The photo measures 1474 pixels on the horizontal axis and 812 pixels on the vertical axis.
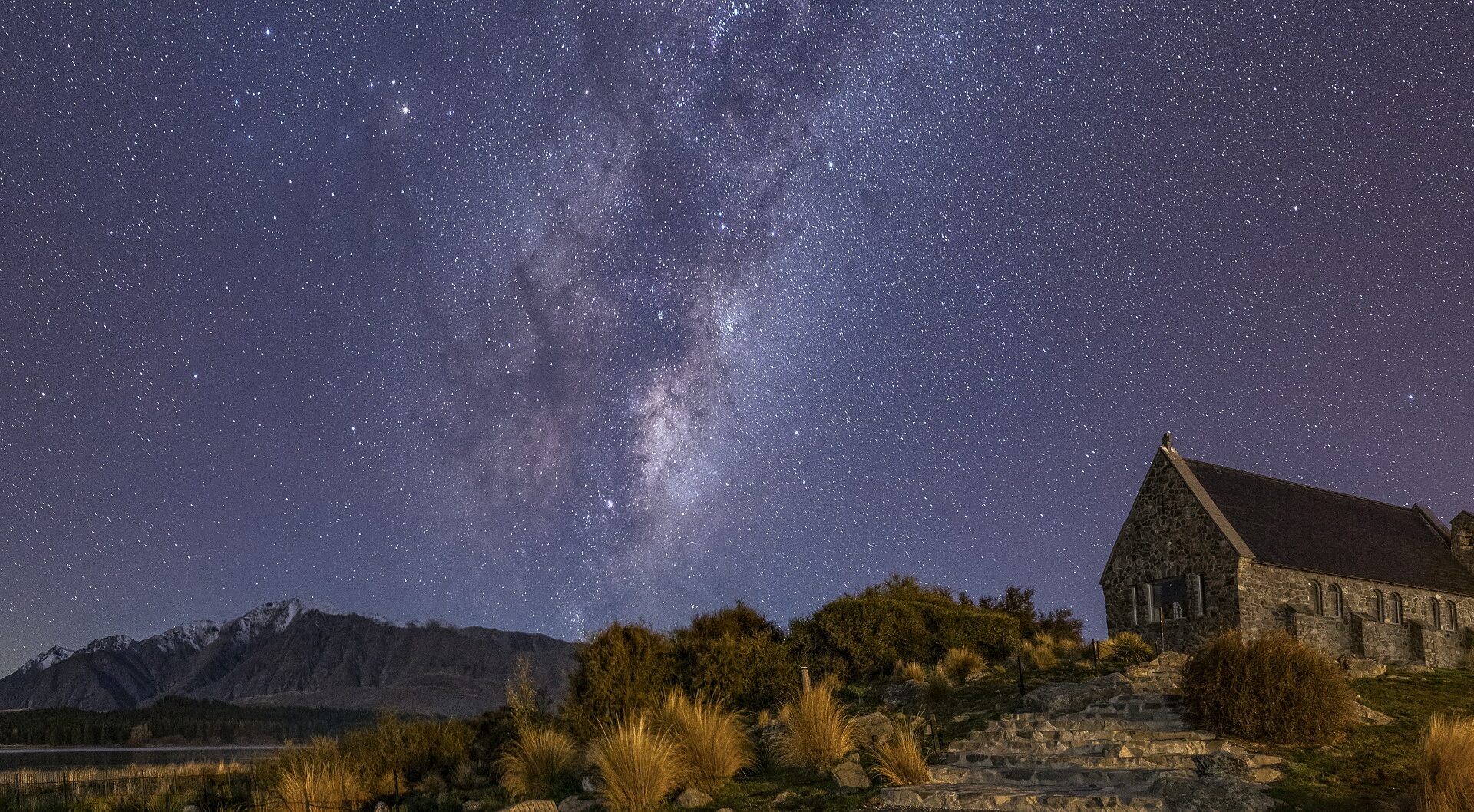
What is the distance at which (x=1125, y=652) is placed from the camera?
2292cm

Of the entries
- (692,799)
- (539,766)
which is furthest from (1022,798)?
(539,766)

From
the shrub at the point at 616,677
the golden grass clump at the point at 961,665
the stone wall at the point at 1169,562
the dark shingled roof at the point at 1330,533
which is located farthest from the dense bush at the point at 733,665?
the dark shingled roof at the point at 1330,533

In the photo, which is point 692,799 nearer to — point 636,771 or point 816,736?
point 636,771

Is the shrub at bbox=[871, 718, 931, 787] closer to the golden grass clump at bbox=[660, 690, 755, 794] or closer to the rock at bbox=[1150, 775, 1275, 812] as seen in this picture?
the golden grass clump at bbox=[660, 690, 755, 794]

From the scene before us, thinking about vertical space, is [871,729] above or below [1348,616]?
below

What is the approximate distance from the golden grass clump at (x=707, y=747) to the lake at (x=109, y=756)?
38940 millimetres

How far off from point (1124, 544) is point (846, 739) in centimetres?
2192

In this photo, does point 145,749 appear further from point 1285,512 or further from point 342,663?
point 342,663

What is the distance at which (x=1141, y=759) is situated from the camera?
13.0 metres

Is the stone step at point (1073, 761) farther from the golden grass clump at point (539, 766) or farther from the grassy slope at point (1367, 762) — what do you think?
the golden grass clump at point (539, 766)

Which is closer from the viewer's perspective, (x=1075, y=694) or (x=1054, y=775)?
(x=1054, y=775)

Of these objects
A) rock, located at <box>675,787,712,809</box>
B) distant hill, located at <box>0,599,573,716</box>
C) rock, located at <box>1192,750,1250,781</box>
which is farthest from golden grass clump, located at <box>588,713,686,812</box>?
distant hill, located at <box>0,599,573,716</box>

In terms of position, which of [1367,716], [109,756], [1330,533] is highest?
[1330,533]

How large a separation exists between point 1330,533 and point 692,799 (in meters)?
28.1
